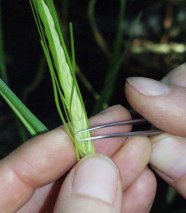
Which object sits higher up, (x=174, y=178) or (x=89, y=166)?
(x=89, y=166)

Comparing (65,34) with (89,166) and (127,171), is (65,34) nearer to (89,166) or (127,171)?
(127,171)

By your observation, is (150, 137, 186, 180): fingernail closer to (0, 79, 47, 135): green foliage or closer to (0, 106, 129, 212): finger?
(0, 106, 129, 212): finger

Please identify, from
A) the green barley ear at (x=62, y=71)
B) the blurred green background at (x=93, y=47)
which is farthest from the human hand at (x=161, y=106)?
the blurred green background at (x=93, y=47)

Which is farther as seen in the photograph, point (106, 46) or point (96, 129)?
point (106, 46)

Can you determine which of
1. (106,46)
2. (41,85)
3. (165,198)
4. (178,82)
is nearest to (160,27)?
(106,46)

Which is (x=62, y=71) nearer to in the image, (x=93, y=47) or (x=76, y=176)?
(x=76, y=176)

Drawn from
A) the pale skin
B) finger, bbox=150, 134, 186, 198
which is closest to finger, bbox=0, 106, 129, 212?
the pale skin

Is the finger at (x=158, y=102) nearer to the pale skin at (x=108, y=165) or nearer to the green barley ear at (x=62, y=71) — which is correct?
the pale skin at (x=108, y=165)
